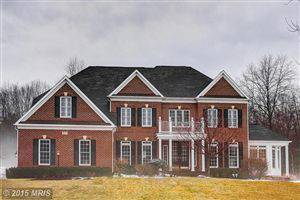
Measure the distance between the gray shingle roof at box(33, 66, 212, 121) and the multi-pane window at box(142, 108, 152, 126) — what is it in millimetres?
2183

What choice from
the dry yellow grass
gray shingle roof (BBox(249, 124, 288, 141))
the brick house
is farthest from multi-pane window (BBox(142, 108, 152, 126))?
the dry yellow grass

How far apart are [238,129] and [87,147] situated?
13.0 metres

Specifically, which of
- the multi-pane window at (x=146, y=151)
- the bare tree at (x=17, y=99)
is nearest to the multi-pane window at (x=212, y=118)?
the multi-pane window at (x=146, y=151)

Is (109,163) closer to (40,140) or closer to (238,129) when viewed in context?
(40,140)

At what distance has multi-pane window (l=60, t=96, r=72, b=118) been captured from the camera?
1622 inches

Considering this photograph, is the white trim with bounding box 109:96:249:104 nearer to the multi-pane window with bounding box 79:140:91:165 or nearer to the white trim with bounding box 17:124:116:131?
the white trim with bounding box 17:124:116:131

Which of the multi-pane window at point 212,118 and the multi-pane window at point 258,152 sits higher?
the multi-pane window at point 212,118

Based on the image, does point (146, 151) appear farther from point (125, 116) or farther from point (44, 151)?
point (44, 151)

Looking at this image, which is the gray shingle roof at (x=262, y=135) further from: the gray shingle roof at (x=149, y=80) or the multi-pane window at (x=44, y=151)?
the multi-pane window at (x=44, y=151)

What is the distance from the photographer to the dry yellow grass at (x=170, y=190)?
24.8 meters

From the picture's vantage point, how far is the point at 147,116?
1801 inches

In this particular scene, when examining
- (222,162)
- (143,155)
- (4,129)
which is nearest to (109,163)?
(143,155)

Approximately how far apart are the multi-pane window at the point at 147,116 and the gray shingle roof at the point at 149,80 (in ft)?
7.16

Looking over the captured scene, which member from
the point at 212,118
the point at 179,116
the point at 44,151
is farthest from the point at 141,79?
the point at 44,151
